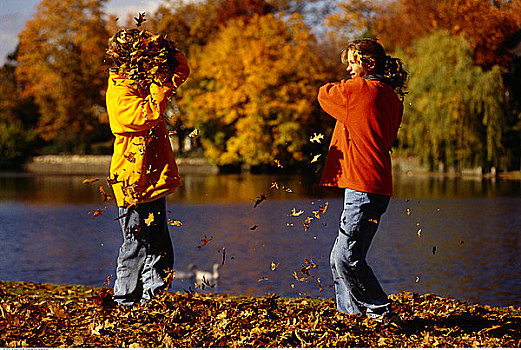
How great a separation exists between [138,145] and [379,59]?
1609 mm

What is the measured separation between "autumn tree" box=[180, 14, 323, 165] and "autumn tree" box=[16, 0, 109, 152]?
8482mm

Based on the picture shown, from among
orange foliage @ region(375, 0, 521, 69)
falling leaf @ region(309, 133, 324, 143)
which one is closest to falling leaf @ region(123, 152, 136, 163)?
falling leaf @ region(309, 133, 324, 143)

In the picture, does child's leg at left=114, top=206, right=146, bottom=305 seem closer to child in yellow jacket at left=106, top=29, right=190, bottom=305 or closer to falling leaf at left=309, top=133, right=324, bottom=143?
child in yellow jacket at left=106, top=29, right=190, bottom=305

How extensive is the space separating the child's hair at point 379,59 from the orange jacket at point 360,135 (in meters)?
0.14

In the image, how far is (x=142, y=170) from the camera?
4.82 meters

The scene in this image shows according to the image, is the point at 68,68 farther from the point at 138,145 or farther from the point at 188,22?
the point at 138,145

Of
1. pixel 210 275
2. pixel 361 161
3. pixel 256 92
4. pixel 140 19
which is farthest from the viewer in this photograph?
pixel 256 92

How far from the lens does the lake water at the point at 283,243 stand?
7492 millimetres

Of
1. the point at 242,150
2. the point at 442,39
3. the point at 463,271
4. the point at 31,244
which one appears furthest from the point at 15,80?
the point at 463,271

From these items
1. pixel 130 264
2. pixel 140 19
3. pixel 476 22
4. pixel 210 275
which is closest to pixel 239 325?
pixel 130 264

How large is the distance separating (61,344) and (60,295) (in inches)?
65.0

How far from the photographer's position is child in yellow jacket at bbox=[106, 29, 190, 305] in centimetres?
476

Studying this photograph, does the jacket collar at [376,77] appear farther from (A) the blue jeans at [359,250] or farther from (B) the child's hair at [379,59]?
(A) the blue jeans at [359,250]

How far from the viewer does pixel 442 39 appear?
26.1m
